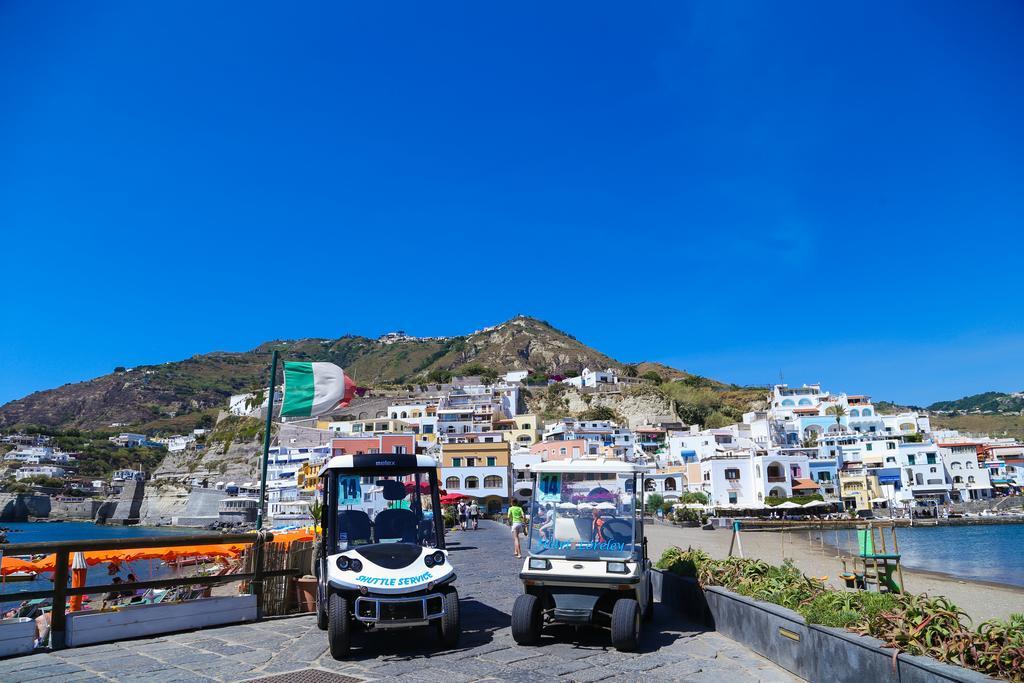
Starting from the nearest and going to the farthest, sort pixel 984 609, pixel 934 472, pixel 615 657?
pixel 615 657, pixel 984 609, pixel 934 472

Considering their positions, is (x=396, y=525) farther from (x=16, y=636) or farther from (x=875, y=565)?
(x=875, y=565)

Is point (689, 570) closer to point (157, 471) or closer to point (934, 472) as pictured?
point (934, 472)

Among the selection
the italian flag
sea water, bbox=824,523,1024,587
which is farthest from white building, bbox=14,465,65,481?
the italian flag

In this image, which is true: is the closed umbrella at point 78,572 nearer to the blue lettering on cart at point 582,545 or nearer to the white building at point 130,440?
the blue lettering on cart at point 582,545

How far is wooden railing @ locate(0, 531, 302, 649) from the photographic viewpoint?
741 centimetres

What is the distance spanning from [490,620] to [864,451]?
7703cm

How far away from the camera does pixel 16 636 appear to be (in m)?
7.19


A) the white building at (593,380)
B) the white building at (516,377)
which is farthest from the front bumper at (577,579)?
the white building at (516,377)

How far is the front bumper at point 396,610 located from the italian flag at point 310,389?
4.59 meters

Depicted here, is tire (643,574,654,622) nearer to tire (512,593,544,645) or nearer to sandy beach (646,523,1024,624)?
tire (512,593,544,645)

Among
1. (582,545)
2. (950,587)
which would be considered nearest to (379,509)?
(582,545)

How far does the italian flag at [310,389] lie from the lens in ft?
37.1

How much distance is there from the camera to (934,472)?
2800 inches

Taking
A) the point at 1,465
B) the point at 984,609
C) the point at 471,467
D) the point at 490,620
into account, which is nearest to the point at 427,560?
→ the point at 490,620
